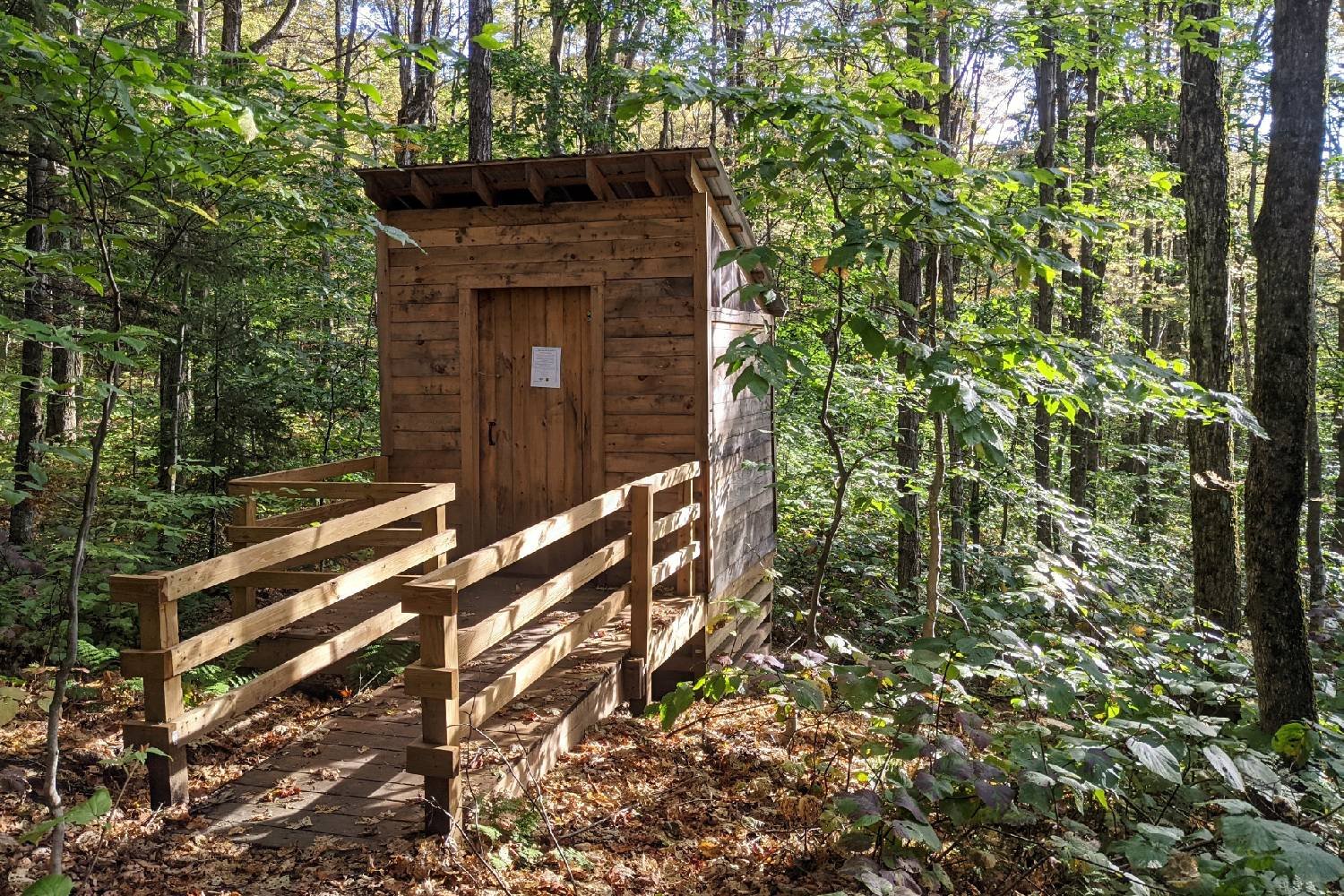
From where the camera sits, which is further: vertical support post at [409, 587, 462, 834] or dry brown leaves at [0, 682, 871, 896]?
vertical support post at [409, 587, 462, 834]

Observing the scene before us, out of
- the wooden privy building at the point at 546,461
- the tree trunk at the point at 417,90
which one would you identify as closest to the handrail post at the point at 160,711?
the wooden privy building at the point at 546,461

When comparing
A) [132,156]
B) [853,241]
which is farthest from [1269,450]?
[132,156]

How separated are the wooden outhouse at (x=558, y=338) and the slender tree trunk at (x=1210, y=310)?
3.37m

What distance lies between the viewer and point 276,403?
9.12 metres

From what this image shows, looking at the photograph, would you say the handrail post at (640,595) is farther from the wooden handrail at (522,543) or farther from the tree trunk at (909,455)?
the tree trunk at (909,455)

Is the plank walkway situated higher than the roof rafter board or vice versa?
the roof rafter board

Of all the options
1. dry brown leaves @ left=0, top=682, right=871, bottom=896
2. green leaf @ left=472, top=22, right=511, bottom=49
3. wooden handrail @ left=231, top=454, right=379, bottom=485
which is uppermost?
green leaf @ left=472, top=22, right=511, bottom=49

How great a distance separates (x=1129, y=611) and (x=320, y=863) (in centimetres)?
420

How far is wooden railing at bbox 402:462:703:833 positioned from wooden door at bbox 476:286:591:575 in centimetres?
141

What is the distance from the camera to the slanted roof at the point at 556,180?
639 cm

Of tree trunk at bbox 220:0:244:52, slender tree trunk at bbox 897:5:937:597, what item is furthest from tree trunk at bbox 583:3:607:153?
tree trunk at bbox 220:0:244:52

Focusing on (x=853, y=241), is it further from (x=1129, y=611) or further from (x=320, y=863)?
(x=320, y=863)

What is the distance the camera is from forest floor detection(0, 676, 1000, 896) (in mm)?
3367

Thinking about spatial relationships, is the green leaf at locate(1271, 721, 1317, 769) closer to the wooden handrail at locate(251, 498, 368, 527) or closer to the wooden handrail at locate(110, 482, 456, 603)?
the wooden handrail at locate(110, 482, 456, 603)
